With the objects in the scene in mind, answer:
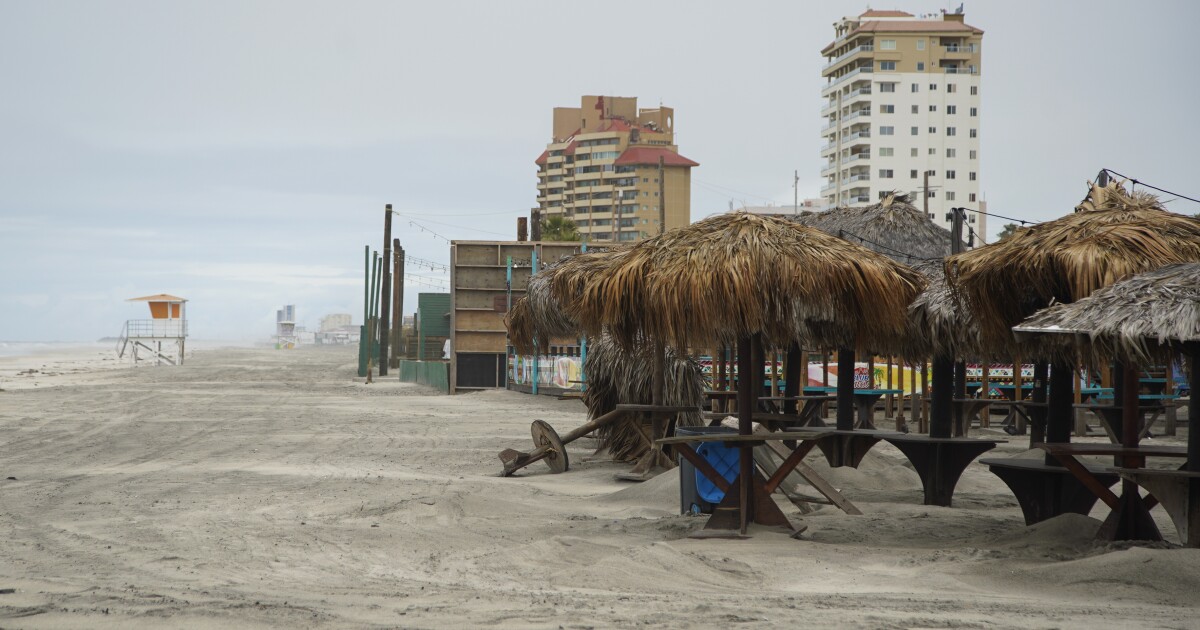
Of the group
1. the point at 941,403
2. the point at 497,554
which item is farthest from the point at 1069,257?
the point at 497,554

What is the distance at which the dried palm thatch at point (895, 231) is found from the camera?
49.0 feet

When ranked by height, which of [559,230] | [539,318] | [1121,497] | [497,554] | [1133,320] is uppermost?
[559,230]

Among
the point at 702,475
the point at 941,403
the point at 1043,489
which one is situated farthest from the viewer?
the point at 941,403

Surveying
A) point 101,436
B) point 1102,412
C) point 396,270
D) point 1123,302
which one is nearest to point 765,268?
point 1123,302

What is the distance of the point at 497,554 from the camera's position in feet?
25.1

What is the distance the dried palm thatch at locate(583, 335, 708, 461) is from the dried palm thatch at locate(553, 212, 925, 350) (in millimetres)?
4972

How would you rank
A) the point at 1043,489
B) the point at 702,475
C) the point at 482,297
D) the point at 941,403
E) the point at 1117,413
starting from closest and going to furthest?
the point at 1043,489
the point at 702,475
the point at 941,403
the point at 1117,413
the point at 482,297

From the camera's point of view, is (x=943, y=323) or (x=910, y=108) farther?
(x=910, y=108)

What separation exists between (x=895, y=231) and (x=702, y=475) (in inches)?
287

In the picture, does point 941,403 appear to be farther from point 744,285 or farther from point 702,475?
point 744,285

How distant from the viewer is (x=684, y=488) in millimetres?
9477

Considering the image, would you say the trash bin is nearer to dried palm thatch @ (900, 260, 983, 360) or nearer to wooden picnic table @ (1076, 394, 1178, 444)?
dried palm thatch @ (900, 260, 983, 360)

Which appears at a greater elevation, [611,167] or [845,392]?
[611,167]

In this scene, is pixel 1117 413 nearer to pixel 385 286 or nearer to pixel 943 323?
pixel 943 323
